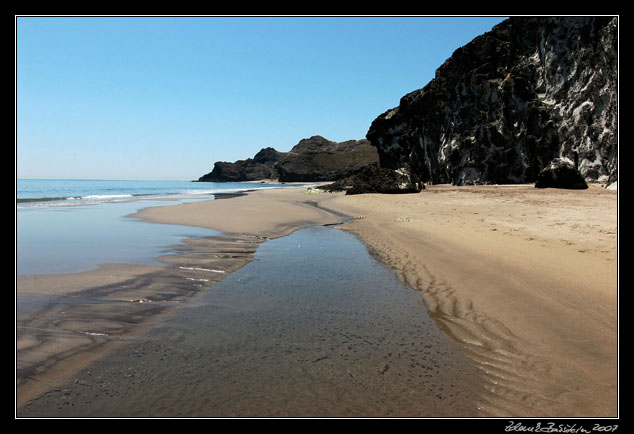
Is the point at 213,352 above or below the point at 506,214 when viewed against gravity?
below

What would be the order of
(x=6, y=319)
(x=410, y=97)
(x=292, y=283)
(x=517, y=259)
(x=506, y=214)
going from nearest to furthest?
(x=6, y=319)
(x=292, y=283)
(x=517, y=259)
(x=506, y=214)
(x=410, y=97)

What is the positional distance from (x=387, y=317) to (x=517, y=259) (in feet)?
12.0

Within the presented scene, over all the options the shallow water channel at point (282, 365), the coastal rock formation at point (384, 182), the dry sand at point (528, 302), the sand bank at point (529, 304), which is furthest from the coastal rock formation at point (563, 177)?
the shallow water channel at point (282, 365)

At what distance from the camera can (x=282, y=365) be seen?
2.98 m

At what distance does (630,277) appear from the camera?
3.16 meters

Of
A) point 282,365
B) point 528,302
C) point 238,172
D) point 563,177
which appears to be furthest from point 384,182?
point 238,172

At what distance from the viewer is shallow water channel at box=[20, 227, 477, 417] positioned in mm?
2408

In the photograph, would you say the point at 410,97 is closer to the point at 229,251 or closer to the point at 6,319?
the point at 229,251

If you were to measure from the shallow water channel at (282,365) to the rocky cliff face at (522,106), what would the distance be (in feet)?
95.2

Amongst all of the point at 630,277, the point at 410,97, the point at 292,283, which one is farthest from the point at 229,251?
the point at 410,97

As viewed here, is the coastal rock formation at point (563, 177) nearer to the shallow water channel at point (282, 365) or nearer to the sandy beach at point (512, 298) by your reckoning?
the sandy beach at point (512, 298)

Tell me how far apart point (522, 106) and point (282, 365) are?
42.9 meters

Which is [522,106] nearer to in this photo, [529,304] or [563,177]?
[563,177]

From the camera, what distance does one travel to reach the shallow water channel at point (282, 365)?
2408 millimetres
